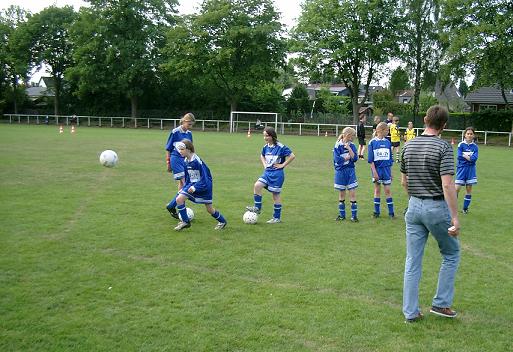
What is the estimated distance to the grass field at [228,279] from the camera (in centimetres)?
462

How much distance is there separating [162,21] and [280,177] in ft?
159

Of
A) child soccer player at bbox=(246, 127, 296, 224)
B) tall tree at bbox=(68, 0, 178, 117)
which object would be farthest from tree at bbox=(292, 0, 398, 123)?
child soccer player at bbox=(246, 127, 296, 224)

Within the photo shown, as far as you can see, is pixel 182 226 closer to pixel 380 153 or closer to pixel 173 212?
pixel 173 212

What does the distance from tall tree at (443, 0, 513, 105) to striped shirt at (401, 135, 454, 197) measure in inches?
1242

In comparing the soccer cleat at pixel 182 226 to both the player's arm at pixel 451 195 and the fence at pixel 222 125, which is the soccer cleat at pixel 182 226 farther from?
the fence at pixel 222 125

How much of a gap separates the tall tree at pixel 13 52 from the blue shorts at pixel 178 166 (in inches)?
2086

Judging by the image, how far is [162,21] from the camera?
176 feet

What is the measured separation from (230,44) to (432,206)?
4628cm

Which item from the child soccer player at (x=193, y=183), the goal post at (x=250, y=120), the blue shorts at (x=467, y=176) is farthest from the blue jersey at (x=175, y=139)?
the goal post at (x=250, y=120)

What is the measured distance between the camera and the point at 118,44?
165ft

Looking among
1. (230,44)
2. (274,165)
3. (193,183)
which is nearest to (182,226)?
(193,183)

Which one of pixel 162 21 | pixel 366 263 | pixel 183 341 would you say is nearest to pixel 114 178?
pixel 366 263

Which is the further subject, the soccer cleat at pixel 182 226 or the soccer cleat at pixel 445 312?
the soccer cleat at pixel 182 226

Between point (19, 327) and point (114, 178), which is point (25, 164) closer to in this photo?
point (114, 178)
